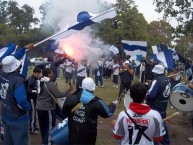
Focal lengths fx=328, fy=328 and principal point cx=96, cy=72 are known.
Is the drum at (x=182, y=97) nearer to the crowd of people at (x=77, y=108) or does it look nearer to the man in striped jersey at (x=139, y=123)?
the crowd of people at (x=77, y=108)

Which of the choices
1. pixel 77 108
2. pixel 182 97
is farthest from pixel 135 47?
pixel 77 108

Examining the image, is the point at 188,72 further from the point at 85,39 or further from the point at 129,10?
the point at 129,10

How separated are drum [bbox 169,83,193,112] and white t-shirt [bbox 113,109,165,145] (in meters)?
3.99

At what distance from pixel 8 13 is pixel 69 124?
9374 centimetres

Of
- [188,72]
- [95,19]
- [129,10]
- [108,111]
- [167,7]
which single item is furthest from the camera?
[129,10]

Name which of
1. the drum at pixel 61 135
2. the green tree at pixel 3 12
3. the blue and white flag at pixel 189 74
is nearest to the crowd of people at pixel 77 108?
the drum at pixel 61 135

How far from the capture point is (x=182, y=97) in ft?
26.7

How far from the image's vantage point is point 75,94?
17.2ft

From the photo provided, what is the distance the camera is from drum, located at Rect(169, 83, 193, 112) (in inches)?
317

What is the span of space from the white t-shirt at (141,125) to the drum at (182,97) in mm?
3987

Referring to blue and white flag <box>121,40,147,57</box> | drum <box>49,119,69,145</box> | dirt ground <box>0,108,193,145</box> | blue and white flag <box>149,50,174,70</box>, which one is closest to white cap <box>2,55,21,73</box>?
drum <box>49,119,69,145</box>

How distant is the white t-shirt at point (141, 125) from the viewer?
414cm

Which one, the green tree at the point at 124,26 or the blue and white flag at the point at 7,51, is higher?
the green tree at the point at 124,26

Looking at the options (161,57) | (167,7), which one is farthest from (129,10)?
(161,57)
